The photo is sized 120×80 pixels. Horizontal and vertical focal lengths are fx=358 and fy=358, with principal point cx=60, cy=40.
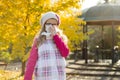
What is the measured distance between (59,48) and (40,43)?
0.23m

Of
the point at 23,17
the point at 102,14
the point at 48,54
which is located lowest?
the point at 48,54

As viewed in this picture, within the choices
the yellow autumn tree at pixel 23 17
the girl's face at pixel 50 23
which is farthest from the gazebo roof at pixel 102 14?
the girl's face at pixel 50 23

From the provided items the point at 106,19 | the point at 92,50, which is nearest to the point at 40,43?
the point at 106,19

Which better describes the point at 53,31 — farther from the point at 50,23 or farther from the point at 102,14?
the point at 102,14

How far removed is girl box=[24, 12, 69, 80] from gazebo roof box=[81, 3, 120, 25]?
14.3 metres

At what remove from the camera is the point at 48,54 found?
412 centimetres

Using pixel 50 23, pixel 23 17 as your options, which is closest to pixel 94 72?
pixel 23 17

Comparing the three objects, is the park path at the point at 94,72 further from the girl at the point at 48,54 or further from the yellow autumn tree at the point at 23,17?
the girl at the point at 48,54

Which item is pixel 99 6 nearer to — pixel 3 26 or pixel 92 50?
pixel 92 50

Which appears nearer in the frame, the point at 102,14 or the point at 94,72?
the point at 94,72

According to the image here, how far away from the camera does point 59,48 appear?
13.5ft

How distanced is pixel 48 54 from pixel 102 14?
1513cm

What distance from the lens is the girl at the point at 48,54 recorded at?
4066 mm

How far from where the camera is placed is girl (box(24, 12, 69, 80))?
407 centimetres
